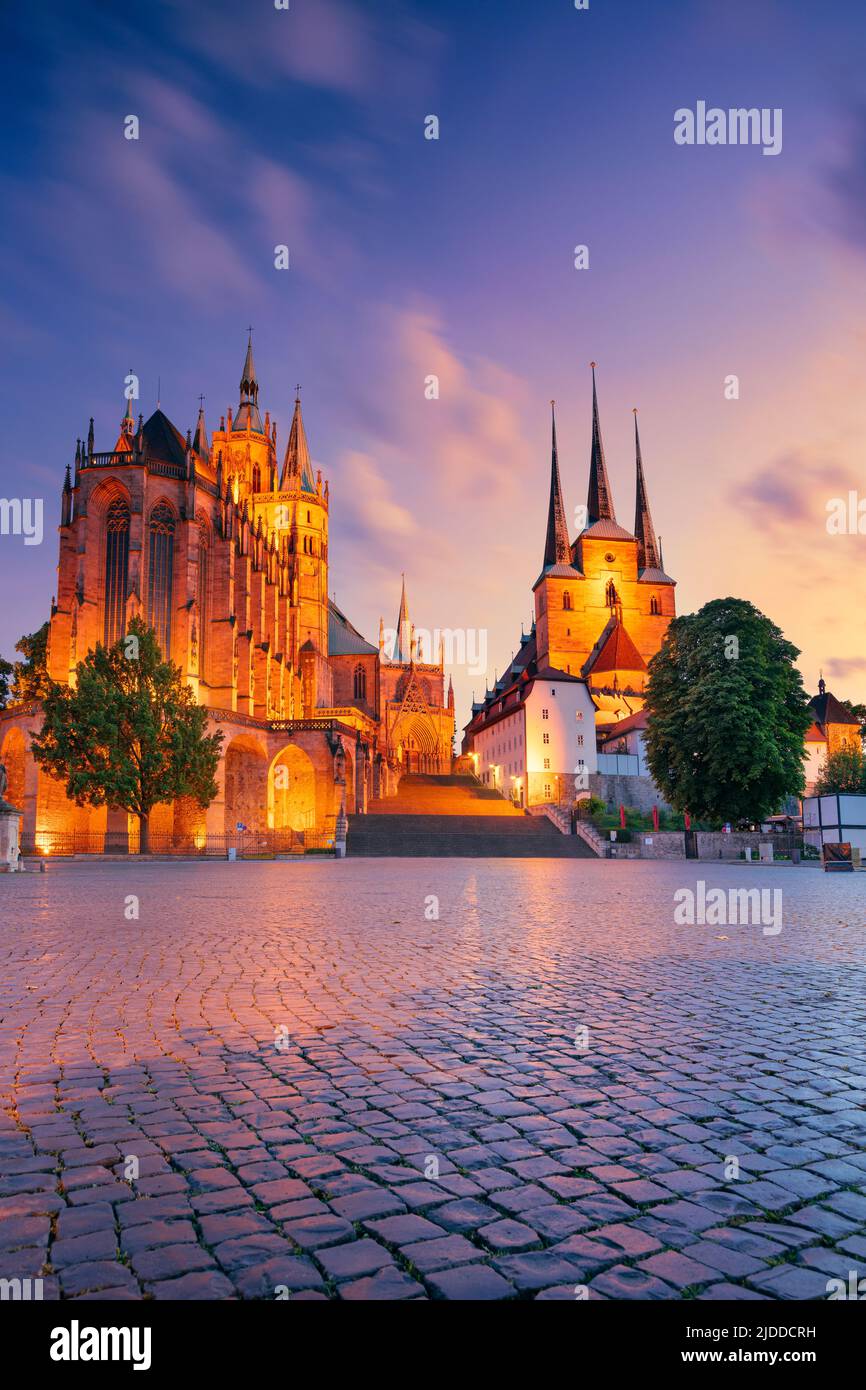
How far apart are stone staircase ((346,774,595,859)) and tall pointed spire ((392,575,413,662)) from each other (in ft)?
223

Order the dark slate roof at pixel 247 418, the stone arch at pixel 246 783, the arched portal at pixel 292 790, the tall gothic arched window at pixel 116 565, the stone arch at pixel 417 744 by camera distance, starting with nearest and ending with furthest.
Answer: the tall gothic arched window at pixel 116 565 → the stone arch at pixel 246 783 → the arched portal at pixel 292 790 → the dark slate roof at pixel 247 418 → the stone arch at pixel 417 744

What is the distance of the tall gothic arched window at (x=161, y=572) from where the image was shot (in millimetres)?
51750

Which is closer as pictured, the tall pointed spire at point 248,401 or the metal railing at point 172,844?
the metal railing at point 172,844

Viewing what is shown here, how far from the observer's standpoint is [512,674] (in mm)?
98625

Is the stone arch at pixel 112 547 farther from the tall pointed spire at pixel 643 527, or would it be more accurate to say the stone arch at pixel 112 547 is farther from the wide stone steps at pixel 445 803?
the tall pointed spire at pixel 643 527

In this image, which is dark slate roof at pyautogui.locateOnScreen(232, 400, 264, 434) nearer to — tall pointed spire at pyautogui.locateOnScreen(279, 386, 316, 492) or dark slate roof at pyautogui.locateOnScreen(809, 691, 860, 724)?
tall pointed spire at pyautogui.locateOnScreen(279, 386, 316, 492)

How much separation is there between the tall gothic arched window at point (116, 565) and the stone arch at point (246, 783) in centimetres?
993

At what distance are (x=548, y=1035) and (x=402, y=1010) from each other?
3.72 ft

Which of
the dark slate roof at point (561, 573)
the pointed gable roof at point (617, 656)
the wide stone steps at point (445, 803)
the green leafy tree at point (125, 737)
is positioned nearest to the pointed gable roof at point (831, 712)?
the pointed gable roof at point (617, 656)

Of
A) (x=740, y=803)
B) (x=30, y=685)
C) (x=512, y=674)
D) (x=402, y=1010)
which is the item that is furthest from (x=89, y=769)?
(x=512, y=674)

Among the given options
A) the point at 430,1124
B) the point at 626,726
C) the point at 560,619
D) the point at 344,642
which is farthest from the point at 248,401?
the point at 430,1124

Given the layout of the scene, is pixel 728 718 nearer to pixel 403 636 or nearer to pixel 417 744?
pixel 417 744
